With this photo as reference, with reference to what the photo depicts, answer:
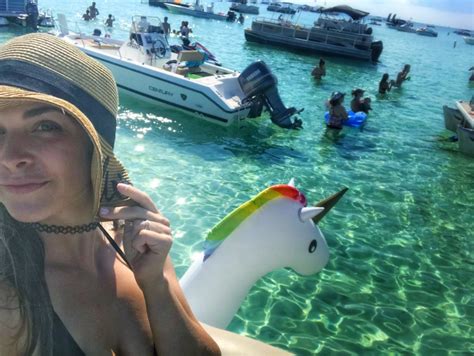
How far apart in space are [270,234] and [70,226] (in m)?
2.21

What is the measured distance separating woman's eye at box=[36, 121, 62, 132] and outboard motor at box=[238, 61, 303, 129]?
27.7ft

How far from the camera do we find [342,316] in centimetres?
411

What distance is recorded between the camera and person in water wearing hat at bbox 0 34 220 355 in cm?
109

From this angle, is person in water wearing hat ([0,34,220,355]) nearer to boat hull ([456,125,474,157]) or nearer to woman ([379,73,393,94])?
boat hull ([456,125,474,157])

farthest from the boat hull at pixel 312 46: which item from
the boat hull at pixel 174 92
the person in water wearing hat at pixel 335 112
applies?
the boat hull at pixel 174 92

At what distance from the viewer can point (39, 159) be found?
3.65 ft

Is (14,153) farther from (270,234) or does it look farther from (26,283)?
(270,234)

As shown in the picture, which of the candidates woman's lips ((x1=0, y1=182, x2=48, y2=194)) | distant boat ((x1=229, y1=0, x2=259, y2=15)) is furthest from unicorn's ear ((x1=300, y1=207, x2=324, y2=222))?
distant boat ((x1=229, y1=0, x2=259, y2=15))

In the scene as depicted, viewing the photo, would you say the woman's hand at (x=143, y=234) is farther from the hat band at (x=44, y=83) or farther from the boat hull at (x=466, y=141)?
the boat hull at (x=466, y=141)

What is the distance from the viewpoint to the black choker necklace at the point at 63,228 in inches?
49.6

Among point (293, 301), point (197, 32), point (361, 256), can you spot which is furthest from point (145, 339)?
point (197, 32)

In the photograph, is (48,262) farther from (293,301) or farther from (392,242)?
(392,242)

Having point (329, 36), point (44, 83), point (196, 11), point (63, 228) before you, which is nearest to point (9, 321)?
point (63, 228)

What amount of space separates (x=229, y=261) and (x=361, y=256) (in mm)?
2492
